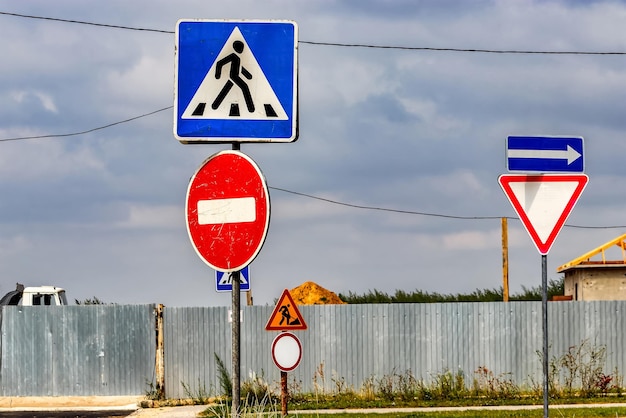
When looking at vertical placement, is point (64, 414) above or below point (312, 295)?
below

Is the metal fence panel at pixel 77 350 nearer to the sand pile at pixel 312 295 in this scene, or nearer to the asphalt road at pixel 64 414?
the asphalt road at pixel 64 414

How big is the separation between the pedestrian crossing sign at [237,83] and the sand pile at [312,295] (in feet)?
85.1

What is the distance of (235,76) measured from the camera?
692 cm

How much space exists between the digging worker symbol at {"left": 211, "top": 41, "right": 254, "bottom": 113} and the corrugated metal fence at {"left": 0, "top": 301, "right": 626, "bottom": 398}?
1846 cm

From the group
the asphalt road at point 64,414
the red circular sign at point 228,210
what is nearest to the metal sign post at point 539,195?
the red circular sign at point 228,210

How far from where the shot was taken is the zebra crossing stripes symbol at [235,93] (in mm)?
6852

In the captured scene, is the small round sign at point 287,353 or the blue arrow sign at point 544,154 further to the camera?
the small round sign at point 287,353

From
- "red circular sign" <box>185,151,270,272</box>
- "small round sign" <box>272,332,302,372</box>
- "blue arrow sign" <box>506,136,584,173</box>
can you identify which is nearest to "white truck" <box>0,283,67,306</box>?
"small round sign" <box>272,332,302,372</box>

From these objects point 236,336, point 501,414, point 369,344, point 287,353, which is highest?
point 236,336

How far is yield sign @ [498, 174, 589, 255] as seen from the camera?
30.8 feet

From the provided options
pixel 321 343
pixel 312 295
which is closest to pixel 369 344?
pixel 321 343

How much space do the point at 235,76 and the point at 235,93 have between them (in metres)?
0.12

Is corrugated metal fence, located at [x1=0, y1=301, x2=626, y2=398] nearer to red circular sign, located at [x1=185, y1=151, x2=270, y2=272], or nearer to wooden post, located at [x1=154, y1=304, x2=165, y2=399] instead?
wooden post, located at [x1=154, y1=304, x2=165, y2=399]

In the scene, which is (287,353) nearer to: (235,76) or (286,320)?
(286,320)
